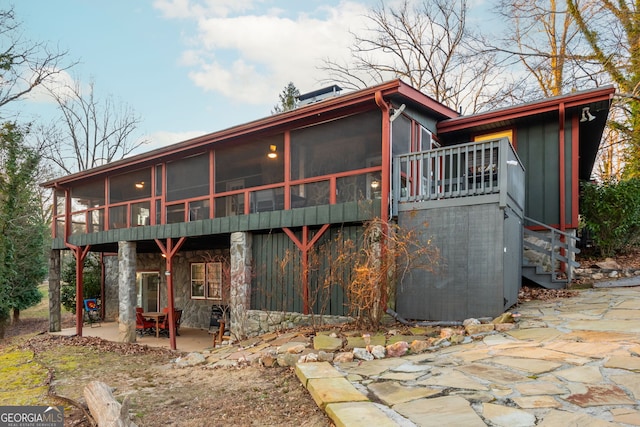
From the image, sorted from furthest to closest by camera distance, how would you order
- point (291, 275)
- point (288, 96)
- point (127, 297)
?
point (288, 96) < point (127, 297) < point (291, 275)

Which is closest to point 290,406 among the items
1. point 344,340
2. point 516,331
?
point 344,340

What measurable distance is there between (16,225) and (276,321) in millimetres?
11319

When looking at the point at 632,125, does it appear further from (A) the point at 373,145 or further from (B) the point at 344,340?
(B) the point at 344,340

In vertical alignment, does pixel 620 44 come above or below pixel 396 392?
above

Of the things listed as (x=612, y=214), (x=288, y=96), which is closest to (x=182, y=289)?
(x=612, y=214)

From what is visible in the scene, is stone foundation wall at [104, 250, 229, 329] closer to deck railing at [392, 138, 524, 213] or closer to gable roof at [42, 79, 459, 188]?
gable roof at [42, 79, 459, 188]

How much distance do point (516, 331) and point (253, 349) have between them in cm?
360

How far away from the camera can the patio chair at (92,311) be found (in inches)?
528

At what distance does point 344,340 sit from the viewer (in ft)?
17.2

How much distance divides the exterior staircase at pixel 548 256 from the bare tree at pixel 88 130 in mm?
21943

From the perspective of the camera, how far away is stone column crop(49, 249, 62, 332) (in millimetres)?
12289

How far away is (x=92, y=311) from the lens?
47.3 ft

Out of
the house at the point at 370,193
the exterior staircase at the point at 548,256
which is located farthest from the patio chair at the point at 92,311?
the exterior staircase at the point at 548,256

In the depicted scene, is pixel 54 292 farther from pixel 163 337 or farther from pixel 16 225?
pixel 163 337
